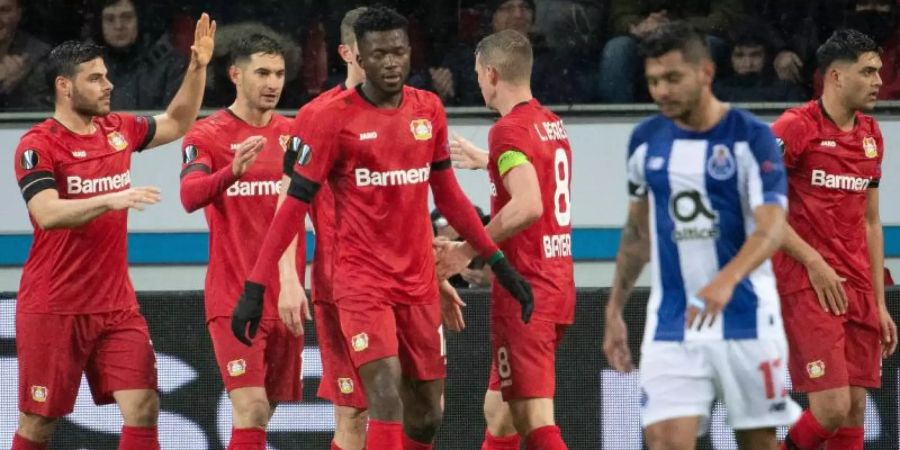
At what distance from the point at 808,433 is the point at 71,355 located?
3.32 meters

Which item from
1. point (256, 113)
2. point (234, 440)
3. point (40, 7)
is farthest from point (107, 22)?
point (234, 440)

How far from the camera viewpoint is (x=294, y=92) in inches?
403

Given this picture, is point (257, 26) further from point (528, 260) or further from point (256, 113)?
point (528, 260)

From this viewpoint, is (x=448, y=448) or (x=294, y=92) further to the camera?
(x=294, y=92)

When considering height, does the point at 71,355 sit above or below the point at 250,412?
above

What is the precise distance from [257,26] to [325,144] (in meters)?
3.98

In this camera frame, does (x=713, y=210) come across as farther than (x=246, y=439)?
No

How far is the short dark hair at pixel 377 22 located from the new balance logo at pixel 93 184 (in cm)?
152

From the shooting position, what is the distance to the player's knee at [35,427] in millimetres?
7465

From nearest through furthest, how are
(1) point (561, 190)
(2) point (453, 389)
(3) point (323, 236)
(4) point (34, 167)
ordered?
(3) point (323, 236) → (1) point (561, 190) → (4) point (34, 167) → (2) point (453, 389)

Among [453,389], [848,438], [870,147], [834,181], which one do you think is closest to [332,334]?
[453,389]

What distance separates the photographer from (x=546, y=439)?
22.5 ft

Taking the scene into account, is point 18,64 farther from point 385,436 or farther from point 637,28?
point 385,436

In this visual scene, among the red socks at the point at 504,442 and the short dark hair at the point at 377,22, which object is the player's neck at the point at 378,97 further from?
the red socks at the point at 504,442
